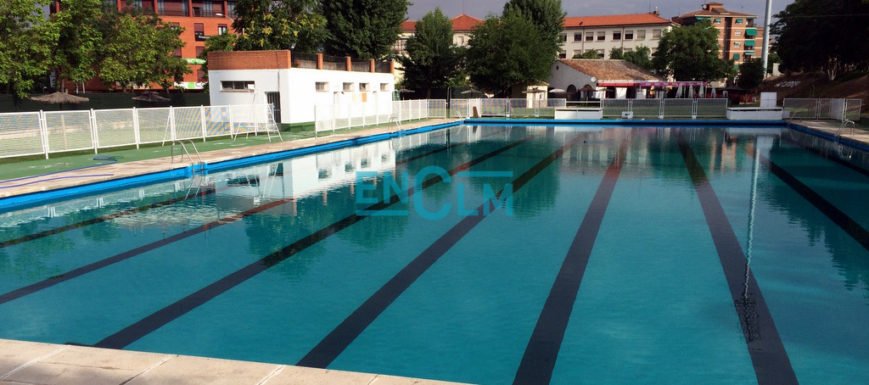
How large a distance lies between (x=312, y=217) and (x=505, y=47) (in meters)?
47.0

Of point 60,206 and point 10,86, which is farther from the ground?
point 10,86

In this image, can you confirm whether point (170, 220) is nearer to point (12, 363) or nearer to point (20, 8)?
point (12, 363)

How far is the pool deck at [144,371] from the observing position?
4.38m

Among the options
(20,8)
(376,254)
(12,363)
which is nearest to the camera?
(12,363)

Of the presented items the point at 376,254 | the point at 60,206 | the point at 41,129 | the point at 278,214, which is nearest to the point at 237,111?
the point at 41,129

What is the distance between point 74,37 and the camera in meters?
34.0

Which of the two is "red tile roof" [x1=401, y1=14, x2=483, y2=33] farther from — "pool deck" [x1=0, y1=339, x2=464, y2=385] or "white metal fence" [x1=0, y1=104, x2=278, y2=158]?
"pool deck" [x1=0, y1=339, x2=464, y2=385]

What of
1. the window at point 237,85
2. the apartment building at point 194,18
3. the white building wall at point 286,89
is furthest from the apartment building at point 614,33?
the window at point 237,85

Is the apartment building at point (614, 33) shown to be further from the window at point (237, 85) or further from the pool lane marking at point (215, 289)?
the pool lane marking at point (215, 289)

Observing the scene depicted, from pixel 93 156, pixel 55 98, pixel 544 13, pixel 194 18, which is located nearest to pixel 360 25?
pixel 544 13

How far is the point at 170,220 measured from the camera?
11117mm

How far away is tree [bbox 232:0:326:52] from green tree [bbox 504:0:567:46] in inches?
1151

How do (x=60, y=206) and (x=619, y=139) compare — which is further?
(x=619, y=139)

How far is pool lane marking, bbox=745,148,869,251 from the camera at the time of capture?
10.0m
